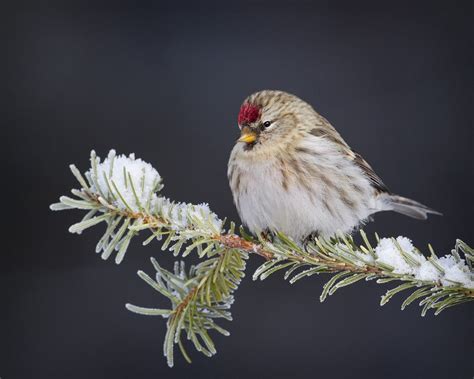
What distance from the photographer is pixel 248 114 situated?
1.56m

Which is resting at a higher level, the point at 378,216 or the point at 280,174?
the point at 280,174

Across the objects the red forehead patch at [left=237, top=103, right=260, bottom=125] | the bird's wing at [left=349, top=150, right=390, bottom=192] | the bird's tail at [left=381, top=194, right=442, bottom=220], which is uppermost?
the red forehead patch at [left=237, top=103, right=260, bottom=125]

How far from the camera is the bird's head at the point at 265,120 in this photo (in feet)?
5.11

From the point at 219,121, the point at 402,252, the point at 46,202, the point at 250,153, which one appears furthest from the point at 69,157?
the point at 402,252

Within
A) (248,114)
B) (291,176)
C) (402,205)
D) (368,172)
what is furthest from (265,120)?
(402,205)

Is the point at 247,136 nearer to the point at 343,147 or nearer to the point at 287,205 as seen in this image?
the point at 287,205

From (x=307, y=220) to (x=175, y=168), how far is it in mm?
1374

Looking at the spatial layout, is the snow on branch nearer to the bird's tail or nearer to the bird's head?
the bird's head

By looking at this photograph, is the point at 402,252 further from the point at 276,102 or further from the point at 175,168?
the point at 175,168

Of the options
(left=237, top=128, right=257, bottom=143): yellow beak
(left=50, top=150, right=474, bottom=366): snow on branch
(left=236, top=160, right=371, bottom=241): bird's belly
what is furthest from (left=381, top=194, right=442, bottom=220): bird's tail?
(left=50, top=150, right=474, bottom=366): snow on branch

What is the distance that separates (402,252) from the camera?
0.94m

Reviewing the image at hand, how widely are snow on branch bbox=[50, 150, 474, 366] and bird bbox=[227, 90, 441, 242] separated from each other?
37 cm

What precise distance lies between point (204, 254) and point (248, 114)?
620 millimetres

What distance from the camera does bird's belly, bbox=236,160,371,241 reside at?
1474 mm
